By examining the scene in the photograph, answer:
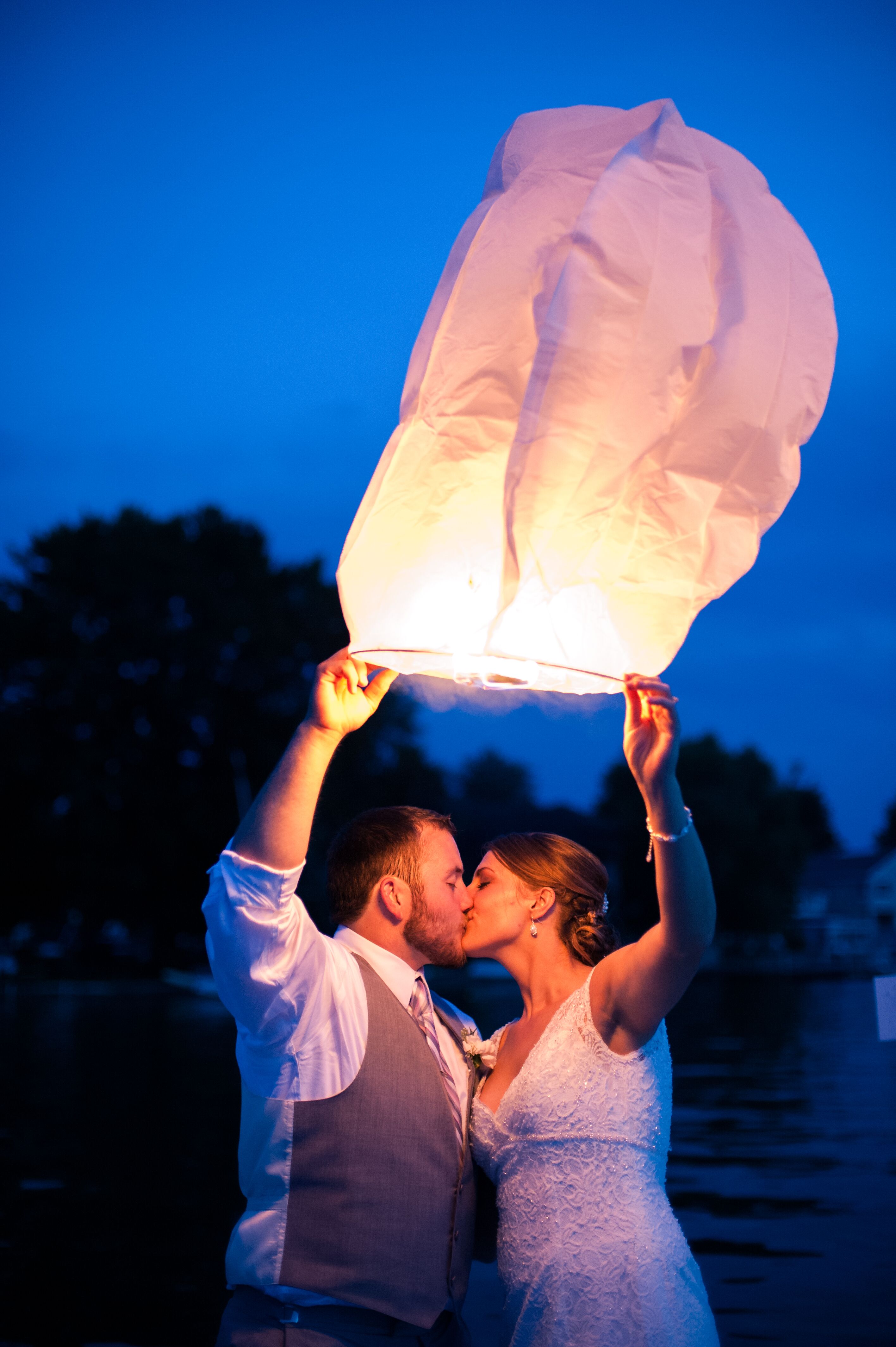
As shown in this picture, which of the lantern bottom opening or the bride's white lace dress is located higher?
the lantern bottom opening

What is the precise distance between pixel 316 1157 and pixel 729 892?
57.4m

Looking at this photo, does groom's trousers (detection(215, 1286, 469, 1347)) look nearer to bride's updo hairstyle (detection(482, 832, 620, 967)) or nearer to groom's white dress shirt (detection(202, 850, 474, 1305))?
groom's white dress shirt (detection(202, 850, 474, 1305))

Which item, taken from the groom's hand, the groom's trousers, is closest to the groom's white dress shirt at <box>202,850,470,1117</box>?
the groom's hand

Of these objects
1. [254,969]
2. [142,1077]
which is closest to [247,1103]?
[254,969]

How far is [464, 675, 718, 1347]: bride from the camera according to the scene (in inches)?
99.9

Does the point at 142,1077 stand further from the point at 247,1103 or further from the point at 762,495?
the point at 762,495

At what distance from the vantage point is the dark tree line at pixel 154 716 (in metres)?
34.2

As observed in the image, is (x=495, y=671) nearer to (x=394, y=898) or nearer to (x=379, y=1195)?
(x=394, y=898)

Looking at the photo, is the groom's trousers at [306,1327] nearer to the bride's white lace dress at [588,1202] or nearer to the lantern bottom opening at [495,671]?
the bride's white lace dress at [588,1202]

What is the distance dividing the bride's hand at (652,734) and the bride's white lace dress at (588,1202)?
2.58ft

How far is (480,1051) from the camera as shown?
10.7 ft

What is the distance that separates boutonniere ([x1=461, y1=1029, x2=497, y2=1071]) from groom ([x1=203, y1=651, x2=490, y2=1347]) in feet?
1.47

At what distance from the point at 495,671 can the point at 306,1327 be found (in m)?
1.42

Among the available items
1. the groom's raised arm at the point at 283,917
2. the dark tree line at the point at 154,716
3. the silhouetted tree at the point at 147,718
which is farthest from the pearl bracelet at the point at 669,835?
the silhouetted tree at the point at 147,718
